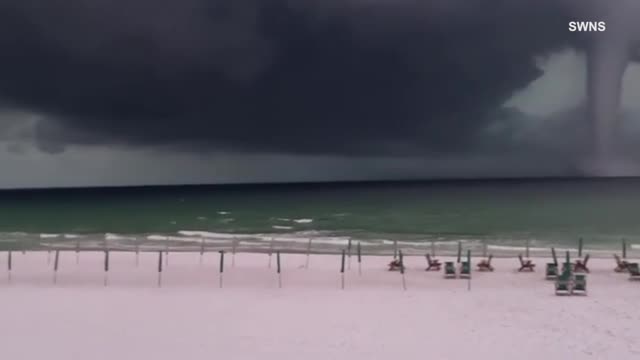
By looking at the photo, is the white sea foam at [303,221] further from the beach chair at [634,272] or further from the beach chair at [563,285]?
the beach chair at [563,285]

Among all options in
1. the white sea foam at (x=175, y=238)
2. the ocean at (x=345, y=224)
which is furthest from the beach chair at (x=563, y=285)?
the white sea foam at (x=175, y=238)

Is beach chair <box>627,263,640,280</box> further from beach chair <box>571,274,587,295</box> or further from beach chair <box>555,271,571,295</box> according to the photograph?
beach chair <box>555,271,571,295</box>

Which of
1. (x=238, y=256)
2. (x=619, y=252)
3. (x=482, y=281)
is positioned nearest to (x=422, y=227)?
(x=619, y=252)

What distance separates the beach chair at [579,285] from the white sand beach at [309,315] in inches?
14.7

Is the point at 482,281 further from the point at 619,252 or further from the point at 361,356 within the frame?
the point at 619,252

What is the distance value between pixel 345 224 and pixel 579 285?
34.3m

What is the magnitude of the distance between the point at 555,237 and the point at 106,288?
31335 mm

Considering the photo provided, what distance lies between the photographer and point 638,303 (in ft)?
69.6

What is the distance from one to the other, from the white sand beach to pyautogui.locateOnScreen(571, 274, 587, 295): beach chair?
374 millimetres

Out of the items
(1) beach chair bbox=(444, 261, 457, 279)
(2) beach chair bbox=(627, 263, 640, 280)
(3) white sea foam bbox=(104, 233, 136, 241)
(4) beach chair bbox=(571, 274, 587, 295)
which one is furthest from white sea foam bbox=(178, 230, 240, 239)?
(4) beach chair bbox=(571, 274, 587, 295)

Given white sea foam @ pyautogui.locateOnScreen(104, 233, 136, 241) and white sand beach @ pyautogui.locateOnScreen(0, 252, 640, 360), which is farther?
white sea foam @ pyautogui.locateOnScreen(104, 233, 136, 241)

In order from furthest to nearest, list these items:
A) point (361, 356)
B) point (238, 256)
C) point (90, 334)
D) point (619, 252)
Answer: point (619, 252)
point (238, 256)
point (90, 334)
point (361, 356)

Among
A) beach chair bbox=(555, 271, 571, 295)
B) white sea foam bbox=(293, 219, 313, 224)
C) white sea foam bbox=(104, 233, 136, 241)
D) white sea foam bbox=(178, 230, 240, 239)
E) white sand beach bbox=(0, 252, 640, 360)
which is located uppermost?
white sea foam bbox=(293, 219, 313, 224)

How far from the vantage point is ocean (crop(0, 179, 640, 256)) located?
4103 centimetres
